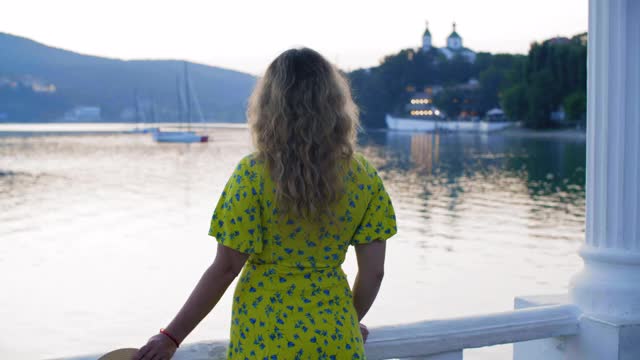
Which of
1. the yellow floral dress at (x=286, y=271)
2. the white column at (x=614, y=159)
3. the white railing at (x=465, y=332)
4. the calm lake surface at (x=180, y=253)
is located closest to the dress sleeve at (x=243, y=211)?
the yellow floral dress at (x=286, y=271)

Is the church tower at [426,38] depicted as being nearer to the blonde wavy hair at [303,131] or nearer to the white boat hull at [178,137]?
the white boat hull at [178,137]

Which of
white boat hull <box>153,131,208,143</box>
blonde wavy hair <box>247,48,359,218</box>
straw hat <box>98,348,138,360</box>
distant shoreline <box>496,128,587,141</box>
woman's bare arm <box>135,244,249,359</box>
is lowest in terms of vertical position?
distant shoreline <box>496,128,587,141</box>

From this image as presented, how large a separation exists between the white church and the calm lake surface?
103978 millimetres

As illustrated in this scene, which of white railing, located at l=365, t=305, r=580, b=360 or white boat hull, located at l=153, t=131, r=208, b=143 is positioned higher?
white railing, located at l=365, t=305, r=580, b=360

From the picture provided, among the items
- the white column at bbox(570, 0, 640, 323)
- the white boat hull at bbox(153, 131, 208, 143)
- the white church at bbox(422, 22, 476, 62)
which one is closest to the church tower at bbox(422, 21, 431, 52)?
the white church at bbox(422, 22, 476, 62)

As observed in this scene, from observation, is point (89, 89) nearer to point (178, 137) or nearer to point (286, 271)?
point (178, 137)

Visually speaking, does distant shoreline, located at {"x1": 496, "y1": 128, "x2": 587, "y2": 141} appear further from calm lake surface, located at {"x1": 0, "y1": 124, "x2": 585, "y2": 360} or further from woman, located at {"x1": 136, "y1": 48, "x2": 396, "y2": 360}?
woman, located at {"x1": 136, "y1": 48, "x2": 396, "y2": 360}

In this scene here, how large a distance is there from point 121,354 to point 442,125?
104 metres

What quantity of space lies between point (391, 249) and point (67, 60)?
170760 mm

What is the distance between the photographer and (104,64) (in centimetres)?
16962

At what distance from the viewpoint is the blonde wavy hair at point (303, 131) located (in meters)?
1.60

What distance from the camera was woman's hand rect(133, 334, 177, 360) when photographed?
1695mm

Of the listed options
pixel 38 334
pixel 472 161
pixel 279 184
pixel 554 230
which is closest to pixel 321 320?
pixel 279 184

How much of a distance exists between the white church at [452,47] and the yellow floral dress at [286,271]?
127 meters
